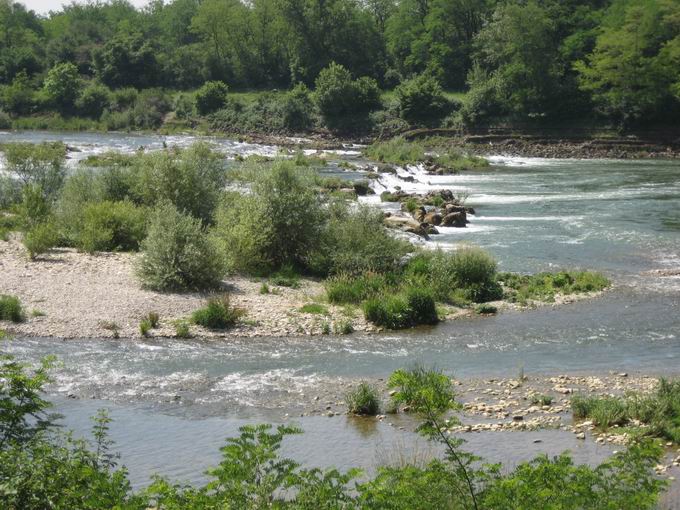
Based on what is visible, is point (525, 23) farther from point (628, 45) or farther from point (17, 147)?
point (17, 147)

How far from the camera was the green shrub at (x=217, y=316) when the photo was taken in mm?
23828

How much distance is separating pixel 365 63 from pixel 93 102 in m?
34.5

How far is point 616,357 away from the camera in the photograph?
21547 millimetres

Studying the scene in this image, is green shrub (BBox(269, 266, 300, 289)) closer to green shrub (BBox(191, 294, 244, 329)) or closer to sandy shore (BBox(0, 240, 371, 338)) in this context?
sandy shore (BBox(0, 240, 371, 338))

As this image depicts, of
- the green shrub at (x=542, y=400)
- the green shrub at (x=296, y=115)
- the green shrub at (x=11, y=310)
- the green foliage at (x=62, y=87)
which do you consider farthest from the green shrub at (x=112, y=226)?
the green foliage at (x=62, y=87)

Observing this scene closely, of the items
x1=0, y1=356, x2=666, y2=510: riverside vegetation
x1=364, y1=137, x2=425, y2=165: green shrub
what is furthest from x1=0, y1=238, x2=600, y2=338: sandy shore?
x1=364, y1=137, x2=425, y2=165: green shrub

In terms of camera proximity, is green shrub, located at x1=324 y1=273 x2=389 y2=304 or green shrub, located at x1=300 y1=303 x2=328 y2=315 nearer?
green shrub, located at x1=300 y1=303 x2=328 y2=315

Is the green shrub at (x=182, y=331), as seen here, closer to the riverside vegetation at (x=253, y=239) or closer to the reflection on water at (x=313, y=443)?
the riverside vegetation at (x=253, y=239)

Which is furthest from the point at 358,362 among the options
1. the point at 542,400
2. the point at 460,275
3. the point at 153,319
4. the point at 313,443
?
the point at 460,275

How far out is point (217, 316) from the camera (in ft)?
78.1

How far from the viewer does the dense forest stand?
77.4 meters

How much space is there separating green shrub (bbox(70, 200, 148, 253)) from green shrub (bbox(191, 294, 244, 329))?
900 centimetres

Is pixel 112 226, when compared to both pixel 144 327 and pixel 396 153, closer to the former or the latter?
pixel 144 327

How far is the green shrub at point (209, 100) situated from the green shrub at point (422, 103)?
24545mm
